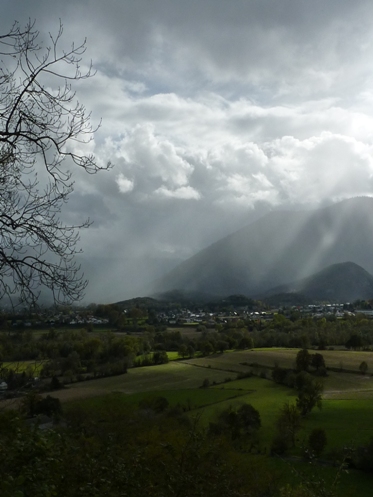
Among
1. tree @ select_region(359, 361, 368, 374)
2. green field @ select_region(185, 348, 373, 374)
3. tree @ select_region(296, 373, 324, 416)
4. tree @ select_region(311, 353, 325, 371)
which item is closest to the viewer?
tree @ select_region(296, 373, 324, 416)

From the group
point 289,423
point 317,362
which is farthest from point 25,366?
point 317,362

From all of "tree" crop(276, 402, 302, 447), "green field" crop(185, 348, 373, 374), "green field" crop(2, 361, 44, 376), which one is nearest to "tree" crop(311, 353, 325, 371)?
"green field" crop(185, 348, 373, 374)

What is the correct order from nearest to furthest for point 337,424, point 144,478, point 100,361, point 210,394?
point 144,478 → point 337,424 → point 210,394 → point 100,361

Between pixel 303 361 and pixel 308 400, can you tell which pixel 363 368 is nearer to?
pixel 303 361

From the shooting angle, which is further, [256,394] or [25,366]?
[256,394]

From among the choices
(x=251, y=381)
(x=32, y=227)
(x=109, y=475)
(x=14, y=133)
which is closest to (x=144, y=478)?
(x=109, y=475)

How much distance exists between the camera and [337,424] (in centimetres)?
2986

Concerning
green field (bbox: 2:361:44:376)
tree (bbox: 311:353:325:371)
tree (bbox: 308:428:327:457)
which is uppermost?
green field (bbox: 2:361:44:376)

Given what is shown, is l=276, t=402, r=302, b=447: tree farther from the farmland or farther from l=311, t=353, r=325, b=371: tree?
l=311, t=353, r=325, b=371: tree

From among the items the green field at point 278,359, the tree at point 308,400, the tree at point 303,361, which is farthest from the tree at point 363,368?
the tree at point 308,400

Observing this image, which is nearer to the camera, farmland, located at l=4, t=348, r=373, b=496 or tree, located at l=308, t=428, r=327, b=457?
tree, located at l=308, t=428, r=327, b=457

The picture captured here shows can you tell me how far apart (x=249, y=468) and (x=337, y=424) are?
1515 centimetres

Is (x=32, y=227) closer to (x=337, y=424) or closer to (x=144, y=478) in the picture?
(x=144, y=478)

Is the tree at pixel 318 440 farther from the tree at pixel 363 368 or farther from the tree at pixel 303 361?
the tree at pixel 363 368
